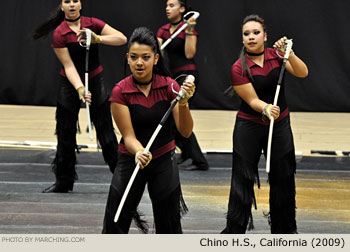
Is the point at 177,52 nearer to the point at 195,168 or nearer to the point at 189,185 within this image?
the point at 195,168

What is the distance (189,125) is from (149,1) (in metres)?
5.87

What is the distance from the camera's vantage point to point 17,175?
6.30 metres

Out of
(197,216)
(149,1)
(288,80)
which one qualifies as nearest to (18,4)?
(149,1)

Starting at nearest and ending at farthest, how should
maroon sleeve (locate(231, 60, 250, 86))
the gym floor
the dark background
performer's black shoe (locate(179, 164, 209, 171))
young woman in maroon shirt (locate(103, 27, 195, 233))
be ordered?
young woman in maroon shirt (locate(103, 27, 195, 233))
maroon sleeve (locate(231, 60, 250, 86))
the gym floor
performer's black shoe (locate(179, 164, 209, 171))
the dark background

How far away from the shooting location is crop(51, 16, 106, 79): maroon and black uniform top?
5.53 m

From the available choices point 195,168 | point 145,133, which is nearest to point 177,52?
point 195,168

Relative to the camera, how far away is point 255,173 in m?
4.48

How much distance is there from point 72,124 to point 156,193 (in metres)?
2.02

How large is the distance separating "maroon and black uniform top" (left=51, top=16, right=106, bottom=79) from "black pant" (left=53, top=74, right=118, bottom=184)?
0.09 meters

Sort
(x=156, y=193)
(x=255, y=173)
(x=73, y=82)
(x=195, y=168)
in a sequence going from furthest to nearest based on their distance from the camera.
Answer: (x=195, y=168)
(x=73, y=82)
(x=255, y=173)
(x=156, y=193)

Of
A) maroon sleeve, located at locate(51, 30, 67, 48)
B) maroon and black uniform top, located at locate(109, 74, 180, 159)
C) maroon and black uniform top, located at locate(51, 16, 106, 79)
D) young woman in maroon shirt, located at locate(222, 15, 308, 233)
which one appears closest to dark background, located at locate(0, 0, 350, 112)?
maroon and black uniform top, located at locate(51, 16, 106, 79)

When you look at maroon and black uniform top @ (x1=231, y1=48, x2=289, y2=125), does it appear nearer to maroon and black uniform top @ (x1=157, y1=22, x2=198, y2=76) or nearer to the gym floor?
the gym floor

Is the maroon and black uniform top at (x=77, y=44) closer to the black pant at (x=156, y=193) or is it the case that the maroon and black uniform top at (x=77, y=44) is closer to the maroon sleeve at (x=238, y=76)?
the maroon sleeve at (x=238, y=76)

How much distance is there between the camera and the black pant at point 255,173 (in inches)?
172
